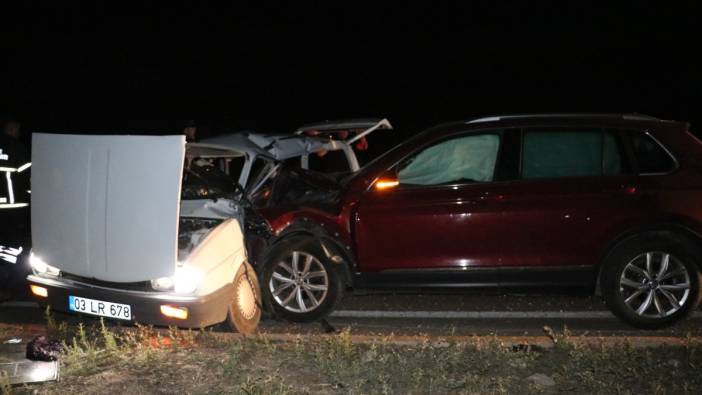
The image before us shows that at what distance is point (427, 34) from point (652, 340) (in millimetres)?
30408

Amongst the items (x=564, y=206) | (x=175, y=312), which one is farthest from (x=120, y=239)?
(x=564, y=206)

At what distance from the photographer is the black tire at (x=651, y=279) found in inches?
237

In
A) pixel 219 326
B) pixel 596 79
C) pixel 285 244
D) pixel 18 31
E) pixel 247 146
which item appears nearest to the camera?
pixel 219 326

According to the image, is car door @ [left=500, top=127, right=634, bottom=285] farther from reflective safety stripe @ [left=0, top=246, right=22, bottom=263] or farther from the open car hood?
reflective safety stripe @ [left=0, top=246, right=22, bottom=263]

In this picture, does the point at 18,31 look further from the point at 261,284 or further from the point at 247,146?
the point at 261,284

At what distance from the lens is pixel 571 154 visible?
6262 millimetres

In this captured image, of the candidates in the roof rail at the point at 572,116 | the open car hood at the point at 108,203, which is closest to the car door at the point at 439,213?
the roof rail at the point at 572,116

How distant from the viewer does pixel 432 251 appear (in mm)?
6273

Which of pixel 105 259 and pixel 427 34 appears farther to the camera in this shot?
pixel 427 34

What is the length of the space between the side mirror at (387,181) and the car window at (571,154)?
109 cm

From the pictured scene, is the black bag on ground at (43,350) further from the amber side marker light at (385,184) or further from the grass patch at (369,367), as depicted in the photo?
the amber side marker light at (385,184)

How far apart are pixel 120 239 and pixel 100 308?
1.86 ft

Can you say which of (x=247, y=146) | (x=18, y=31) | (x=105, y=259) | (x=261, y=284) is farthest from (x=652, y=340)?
(x=18, y=31)

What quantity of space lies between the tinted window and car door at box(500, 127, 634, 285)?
4.9 inches
